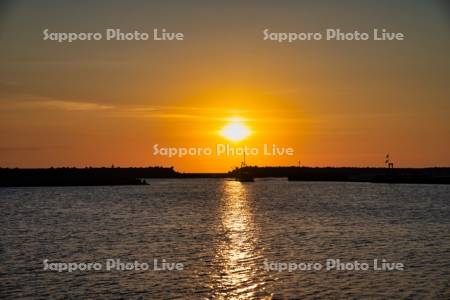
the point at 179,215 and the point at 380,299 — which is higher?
the point at 179,215

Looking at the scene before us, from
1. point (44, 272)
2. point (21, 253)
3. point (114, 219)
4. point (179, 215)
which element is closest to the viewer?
point (44, 272)

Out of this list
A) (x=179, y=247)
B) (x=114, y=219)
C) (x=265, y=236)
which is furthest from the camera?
Answer: (x=114, y=219)

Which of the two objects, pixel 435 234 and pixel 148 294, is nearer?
pixel 148 294

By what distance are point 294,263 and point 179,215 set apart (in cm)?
4693

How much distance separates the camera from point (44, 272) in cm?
3669

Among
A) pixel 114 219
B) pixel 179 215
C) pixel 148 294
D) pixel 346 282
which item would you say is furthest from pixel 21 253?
pixel 179 215

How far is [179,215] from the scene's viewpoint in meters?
85.9

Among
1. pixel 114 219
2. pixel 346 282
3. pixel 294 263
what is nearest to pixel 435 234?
pixel 294 263

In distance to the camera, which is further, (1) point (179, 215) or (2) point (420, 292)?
(1) point (179, 215)

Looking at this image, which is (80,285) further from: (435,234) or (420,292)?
(435,234)

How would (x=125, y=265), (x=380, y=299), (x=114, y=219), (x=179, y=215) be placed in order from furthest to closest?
(x=179, y=215)
(x=114, y=219)
(x=125, y=265)
(x=380, y=299)

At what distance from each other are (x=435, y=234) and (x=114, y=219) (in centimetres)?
4230

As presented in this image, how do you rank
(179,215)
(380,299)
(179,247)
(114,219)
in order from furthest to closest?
1. (179,215)
2. (114,219)
3. (179,247)
4. (380,299)

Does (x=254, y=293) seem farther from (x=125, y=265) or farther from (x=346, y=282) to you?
(x=125, y=265)
